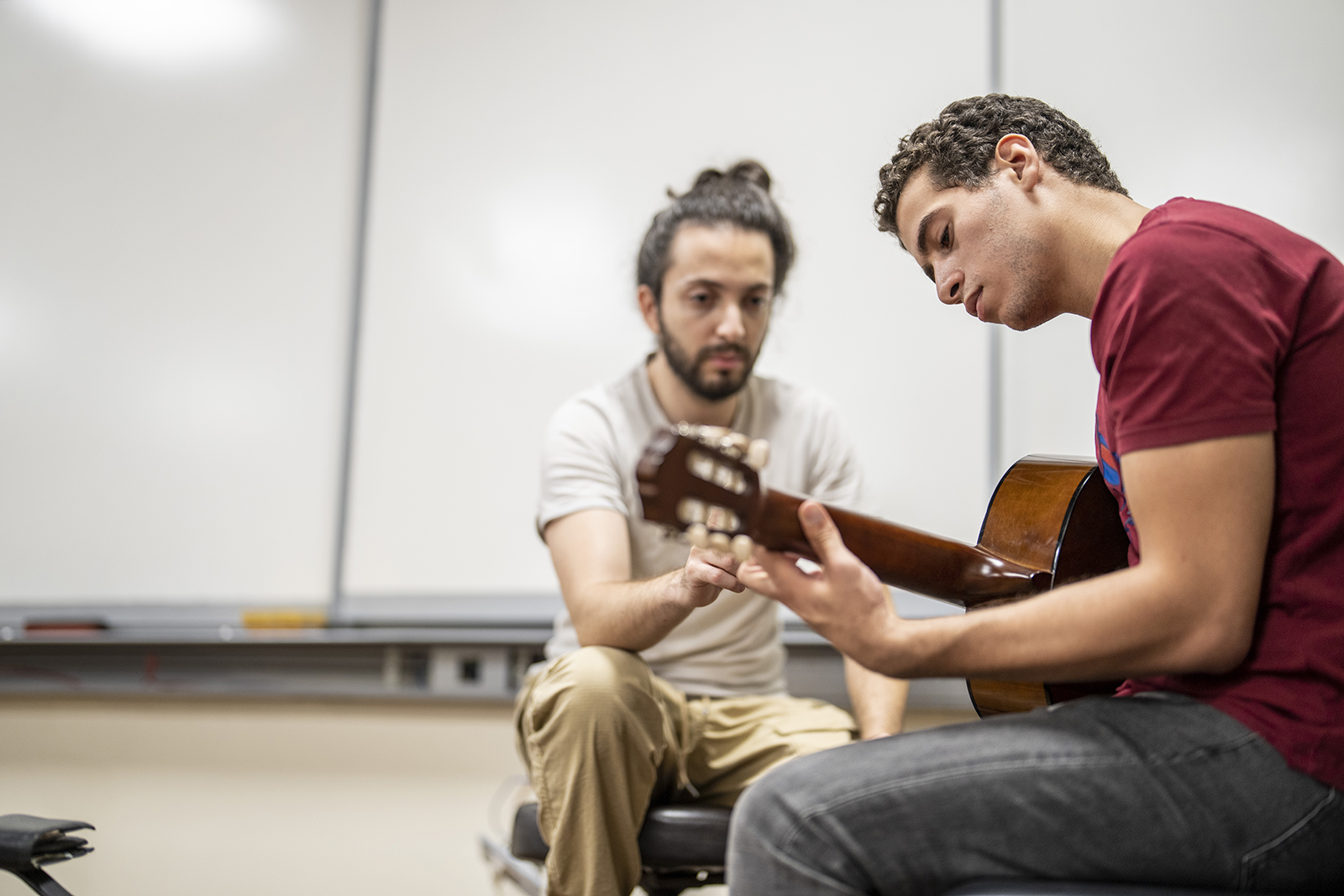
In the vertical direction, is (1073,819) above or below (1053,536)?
below

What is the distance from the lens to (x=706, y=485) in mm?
800

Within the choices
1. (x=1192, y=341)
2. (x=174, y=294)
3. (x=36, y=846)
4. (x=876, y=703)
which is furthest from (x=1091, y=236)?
(x=174, y=294)

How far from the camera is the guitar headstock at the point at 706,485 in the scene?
2.52ft

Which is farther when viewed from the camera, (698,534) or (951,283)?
(951,283)

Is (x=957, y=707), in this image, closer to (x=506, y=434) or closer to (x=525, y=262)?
(x=506, y=434)

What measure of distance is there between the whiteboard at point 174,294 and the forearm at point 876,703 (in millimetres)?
1407

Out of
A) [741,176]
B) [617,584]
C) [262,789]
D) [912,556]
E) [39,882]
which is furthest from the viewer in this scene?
[262,789]

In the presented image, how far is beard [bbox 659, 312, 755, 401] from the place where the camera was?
1.72 metres

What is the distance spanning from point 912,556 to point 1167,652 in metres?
0.25

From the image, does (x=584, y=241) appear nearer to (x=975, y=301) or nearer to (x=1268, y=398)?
(x=975, y=301)

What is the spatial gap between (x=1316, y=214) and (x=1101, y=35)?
604 millimetres

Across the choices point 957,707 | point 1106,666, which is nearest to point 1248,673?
point 1106,666

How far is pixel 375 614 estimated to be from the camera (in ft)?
7.54

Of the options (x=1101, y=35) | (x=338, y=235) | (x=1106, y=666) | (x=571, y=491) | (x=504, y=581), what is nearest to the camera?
(x=1106, y=666)
